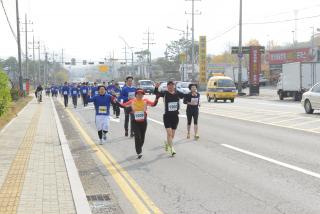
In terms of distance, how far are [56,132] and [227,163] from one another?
8.80m

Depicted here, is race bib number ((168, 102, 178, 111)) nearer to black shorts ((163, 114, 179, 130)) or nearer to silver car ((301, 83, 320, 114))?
black shorts ((163, 114, 179, 130))

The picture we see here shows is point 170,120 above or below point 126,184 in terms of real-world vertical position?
above

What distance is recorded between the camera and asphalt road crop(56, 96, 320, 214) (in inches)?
295

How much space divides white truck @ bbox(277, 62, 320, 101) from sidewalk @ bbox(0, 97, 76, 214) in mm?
25894

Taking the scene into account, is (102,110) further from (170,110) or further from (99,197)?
(99,197)

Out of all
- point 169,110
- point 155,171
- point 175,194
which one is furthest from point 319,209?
point 169,110

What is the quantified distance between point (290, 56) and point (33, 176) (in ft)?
256

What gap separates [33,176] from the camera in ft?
31.3

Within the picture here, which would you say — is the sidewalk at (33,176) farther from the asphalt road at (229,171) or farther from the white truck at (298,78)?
the white truck at (298,78)

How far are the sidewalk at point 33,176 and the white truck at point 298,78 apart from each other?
25894mm

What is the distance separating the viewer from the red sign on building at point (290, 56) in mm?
80300

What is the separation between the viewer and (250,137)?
15.6 meters

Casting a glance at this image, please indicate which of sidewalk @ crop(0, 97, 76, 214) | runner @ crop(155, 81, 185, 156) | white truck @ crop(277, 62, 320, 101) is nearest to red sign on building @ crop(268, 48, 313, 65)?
white truck @ crop(277, 62, 320, 101)

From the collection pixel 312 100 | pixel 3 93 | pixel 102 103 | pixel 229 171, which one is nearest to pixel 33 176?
pixel 229 171
